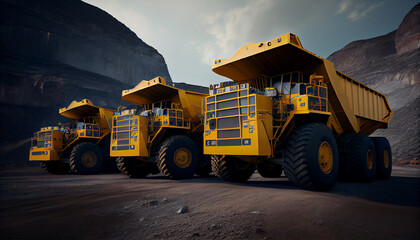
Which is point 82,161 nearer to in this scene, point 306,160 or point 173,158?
point 173,158

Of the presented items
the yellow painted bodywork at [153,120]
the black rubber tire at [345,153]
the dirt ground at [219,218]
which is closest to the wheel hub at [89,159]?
the yellow painted bodywork at [153,120]

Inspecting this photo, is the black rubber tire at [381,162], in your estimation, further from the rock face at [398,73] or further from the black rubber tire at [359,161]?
the rock face at [398,73]

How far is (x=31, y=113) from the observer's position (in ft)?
99.2

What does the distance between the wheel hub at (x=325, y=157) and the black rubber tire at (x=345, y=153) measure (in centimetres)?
218

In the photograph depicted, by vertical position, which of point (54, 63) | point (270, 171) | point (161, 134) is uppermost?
point (54, 63)

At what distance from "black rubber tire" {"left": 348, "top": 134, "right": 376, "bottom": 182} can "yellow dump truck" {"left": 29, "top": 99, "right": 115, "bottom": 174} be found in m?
10.5

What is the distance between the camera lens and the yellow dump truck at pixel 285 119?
539 cm

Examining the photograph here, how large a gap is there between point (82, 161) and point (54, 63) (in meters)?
30.0

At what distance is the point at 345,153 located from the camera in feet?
25.2

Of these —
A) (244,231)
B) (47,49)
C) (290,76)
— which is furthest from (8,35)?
(244,231)

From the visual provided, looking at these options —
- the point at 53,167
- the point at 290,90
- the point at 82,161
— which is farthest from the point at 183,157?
the point at 53,167

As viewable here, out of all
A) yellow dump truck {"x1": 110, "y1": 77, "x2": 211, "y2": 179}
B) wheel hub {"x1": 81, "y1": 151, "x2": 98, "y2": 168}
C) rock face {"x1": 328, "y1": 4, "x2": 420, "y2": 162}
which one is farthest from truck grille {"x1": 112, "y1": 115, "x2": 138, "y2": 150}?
rock face {"x1": 328, "y1": 4, "x2": 420, "y2": 162}

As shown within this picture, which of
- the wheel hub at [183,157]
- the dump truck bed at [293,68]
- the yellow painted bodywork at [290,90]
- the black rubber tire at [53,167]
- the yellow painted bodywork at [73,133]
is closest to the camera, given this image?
the yellow painted bodywork at [290,90]

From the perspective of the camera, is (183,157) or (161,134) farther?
(161,134)
